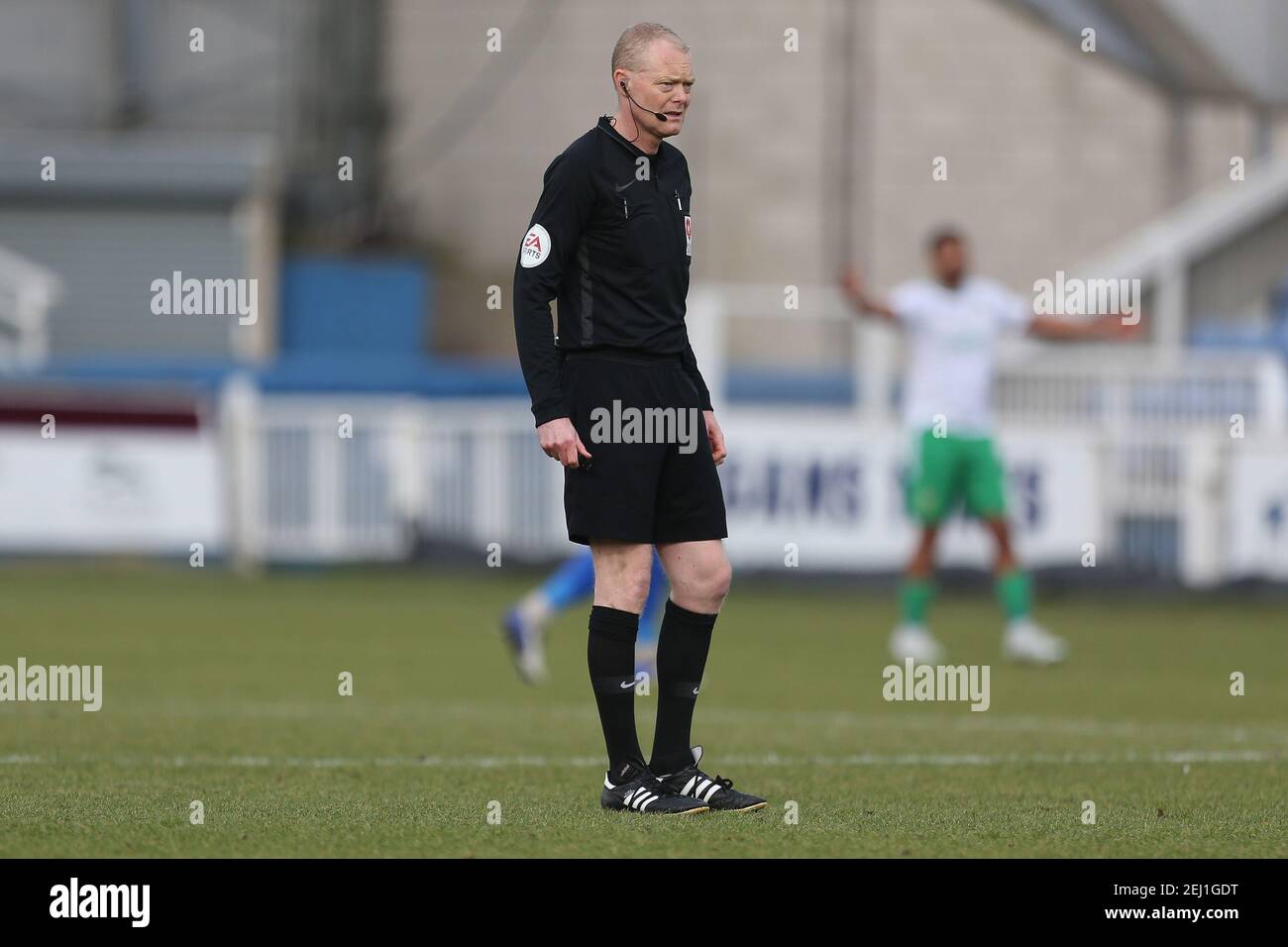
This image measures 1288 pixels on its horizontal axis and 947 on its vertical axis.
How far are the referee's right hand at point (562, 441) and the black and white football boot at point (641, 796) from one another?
91 cm

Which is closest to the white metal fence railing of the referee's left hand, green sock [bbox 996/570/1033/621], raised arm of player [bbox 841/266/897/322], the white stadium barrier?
the white stadium barrier

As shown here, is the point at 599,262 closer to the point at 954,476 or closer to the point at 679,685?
the point at 679,685

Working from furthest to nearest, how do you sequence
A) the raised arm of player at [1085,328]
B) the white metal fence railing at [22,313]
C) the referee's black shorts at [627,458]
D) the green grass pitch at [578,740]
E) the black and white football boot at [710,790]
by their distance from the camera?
the white metal fence railing at [22,313]
the raised arm of player at [1085,328]
the black and white football boot at [710,790]
the referee's black shorts at [627,458]
the green grass pitch at [578,740]

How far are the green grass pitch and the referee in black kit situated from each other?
1.46 feet

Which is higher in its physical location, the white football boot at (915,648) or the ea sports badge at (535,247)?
the ea sports badge at (535,247)

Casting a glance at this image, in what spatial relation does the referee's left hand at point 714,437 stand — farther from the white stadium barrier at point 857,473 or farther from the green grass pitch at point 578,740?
the white stadium barrier at point 857,473

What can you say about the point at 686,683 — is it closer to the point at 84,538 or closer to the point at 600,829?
the point at 600,829

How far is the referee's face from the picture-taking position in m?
6.02

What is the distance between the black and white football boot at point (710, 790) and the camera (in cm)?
620

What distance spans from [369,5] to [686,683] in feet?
85.8

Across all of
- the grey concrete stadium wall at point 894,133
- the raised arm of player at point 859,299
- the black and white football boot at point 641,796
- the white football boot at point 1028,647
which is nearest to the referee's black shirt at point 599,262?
the black and white football boot at point 641,796

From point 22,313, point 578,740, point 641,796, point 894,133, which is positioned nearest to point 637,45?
point 641,796

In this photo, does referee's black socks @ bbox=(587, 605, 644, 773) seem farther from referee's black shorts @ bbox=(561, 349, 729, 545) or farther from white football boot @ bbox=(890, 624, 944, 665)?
Result: white football boot @ bbox=(890, 624, 944, 665)
